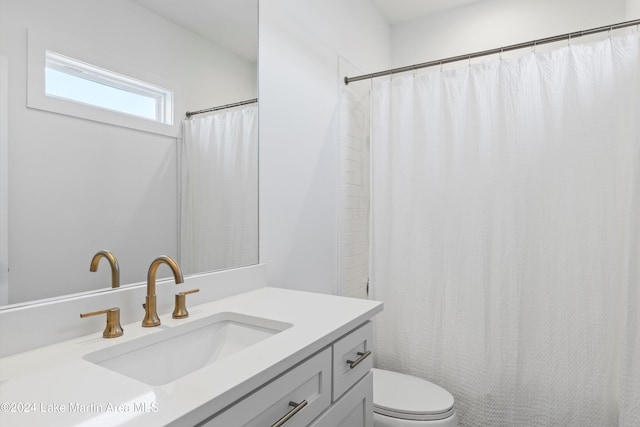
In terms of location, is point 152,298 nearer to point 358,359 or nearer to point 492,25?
point 358,359

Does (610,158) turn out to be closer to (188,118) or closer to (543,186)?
(543,186)

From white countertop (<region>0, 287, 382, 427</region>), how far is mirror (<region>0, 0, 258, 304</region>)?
0.18 m

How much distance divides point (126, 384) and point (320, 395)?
47 cm

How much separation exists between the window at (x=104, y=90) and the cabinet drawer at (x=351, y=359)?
0.89m

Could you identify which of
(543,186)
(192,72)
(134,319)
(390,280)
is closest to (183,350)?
(134,319)

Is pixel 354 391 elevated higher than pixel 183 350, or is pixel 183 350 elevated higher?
pixel 183 350

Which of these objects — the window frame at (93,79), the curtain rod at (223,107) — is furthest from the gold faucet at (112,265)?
the curtain rod at (223,107)

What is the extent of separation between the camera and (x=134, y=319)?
3.47 ft

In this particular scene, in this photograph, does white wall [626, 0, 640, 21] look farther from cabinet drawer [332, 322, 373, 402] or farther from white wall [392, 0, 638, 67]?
cabinet drawer [332, 322, 373, 402]

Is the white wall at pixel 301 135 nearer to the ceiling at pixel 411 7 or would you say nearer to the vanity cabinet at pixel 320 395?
the ceiling at pixel 411 7

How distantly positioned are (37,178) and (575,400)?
7.10 ft

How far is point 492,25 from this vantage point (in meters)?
2.60

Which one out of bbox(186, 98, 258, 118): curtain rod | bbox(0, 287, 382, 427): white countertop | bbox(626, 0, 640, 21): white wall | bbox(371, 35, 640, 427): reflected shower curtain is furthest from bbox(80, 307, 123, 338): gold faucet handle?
bbox(626, 0, 640, 21): white wall

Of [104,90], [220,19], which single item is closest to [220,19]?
[220,19]
